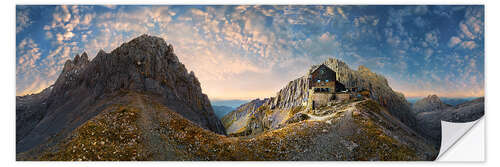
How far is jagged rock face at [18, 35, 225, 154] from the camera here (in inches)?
506

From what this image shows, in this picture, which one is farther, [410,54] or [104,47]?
[104,47]

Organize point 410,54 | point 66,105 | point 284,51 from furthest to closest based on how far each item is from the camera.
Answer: point 66,105
point 284,51
point 410,54

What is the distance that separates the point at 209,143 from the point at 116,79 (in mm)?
10368

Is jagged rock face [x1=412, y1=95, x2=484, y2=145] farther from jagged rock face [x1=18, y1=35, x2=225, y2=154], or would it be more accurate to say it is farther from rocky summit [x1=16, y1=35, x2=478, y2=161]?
jagged rock face [x1=18, y1=35, x2=225, y2=154]

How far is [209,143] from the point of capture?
924cm

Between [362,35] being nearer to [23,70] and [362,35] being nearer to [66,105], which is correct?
[23,70]

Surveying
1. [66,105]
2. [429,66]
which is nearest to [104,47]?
[66,105]

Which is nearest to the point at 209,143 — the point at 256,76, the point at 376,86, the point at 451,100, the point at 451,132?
the point at 256,76

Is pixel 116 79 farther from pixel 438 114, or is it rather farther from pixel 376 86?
pixel 438 114

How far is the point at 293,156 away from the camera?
8461mm

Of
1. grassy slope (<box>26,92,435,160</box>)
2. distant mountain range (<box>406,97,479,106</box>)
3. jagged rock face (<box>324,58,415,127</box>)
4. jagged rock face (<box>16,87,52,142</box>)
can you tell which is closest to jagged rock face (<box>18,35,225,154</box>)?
jagged rock face (<box>16,87,52,142</box>)

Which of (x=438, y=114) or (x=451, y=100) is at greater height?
(x=451, y=100)
